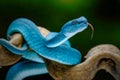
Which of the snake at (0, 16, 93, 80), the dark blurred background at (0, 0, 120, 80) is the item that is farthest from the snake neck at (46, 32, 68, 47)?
the dark blurred background at (0, 0, 120, 80)

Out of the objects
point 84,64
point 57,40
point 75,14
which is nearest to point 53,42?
point 57,40

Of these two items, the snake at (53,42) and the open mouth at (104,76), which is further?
the open mouth at (104,76)

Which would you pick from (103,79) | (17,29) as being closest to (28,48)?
(17,29)

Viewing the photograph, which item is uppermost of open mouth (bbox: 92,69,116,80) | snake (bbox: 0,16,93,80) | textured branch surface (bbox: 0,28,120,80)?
snake (bbox: 0,16,93,80)

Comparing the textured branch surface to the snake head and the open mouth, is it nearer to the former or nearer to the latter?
the snake head

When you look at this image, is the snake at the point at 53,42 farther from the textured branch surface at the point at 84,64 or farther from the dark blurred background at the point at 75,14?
the dark blurred background at the point at 75,14

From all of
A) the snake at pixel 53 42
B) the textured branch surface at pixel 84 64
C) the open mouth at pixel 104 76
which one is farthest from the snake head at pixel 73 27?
the open mouth at pixel 104 76

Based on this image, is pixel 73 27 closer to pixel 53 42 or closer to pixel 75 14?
pixel 53 42

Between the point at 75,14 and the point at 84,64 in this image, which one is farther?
the point at 75,14
